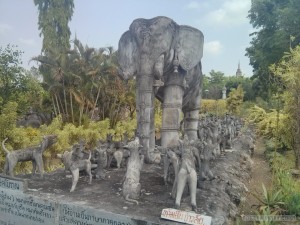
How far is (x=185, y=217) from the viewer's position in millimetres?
3590

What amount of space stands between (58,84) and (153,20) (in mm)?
12127

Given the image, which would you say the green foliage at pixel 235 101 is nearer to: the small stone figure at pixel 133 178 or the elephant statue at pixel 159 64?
the elephant statue at pixel 159 64

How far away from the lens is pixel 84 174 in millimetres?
5785

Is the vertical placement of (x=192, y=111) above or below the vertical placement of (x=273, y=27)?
below

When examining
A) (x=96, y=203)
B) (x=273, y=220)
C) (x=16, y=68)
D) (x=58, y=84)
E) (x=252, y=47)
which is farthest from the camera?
(x=252, y=47)

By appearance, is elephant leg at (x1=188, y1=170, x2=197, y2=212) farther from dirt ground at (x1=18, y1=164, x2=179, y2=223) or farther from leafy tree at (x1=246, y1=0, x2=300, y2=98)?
leafy tree at (x1=246, y1=0, x2=300, y2=98)

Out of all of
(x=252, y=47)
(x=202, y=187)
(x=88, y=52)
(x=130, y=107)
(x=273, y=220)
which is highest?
(x=252, y=47)

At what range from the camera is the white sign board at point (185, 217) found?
3.49 metres

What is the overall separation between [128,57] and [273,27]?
20206 mm

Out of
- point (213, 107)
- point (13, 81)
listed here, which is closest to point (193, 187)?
point (13, 81)

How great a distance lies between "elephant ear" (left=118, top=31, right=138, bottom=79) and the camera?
685cm

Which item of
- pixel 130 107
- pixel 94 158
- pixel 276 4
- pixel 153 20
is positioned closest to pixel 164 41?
pixel 153 20

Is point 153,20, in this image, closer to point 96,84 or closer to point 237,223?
point 237,223

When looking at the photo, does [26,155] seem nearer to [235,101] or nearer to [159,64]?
[159,64]
